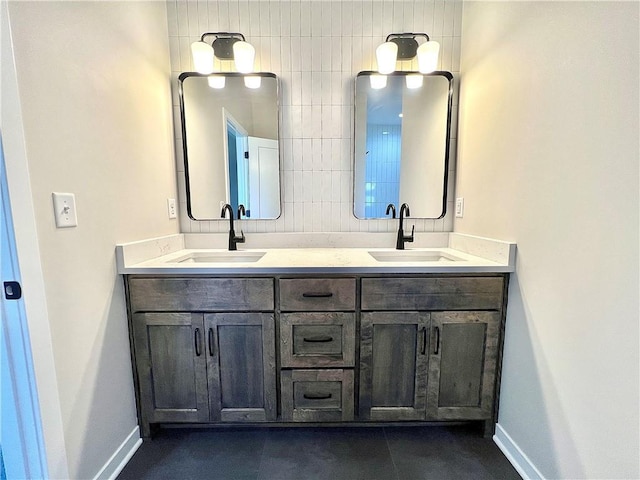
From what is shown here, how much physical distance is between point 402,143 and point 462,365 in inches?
49.3

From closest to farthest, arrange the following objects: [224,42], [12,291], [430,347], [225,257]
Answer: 1. [12,291]
2. [430,347]
3. [224,42]
4. [225,257]

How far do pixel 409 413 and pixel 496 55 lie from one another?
1750 millimetres

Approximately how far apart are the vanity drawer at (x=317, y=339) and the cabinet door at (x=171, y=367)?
0.39 m

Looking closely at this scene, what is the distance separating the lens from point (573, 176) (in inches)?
35.9

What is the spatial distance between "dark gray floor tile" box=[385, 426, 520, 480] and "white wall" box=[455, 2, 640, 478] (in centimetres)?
14

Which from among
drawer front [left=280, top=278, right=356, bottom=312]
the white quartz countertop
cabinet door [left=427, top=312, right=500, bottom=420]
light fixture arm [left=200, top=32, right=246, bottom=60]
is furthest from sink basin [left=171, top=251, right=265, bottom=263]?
light fixture arm [left=200, top=32, right=246, bottom=60]

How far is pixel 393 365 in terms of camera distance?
4.30 ft

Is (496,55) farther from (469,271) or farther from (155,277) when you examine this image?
(155,277)

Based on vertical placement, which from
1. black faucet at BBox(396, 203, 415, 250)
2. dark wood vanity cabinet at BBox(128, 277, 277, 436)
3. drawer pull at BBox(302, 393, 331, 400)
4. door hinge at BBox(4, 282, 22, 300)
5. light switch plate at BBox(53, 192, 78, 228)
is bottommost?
drawer pull at BBox(302, 393, 331, 400)

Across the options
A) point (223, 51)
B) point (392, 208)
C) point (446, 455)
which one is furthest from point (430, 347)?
point (223, 51)

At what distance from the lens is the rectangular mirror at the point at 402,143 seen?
5.46 ft

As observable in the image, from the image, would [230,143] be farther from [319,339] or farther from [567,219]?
[567,219]

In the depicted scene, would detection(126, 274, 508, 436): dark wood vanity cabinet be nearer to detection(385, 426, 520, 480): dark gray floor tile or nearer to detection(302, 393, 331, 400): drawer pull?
detection(302, 393, 331, 400): drawer pull

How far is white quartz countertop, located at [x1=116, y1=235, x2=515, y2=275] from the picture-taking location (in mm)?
1229
